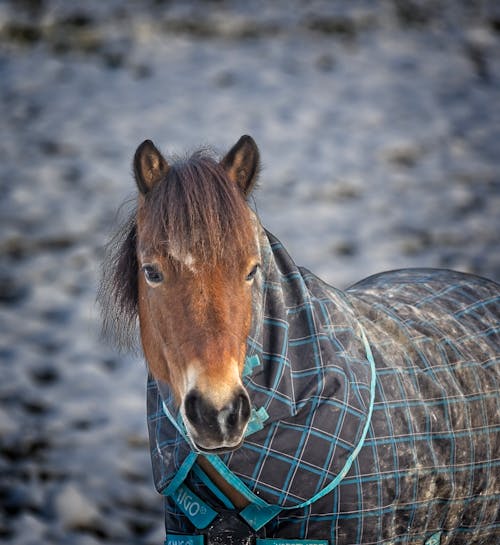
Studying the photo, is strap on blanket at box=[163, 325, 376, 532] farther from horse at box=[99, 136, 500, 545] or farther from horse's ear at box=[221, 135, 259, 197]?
horse's ear at box=[221, 135, 259, 197]

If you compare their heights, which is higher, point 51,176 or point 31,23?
point 31,23

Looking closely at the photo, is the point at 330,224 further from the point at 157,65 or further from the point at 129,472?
the point at 157,65

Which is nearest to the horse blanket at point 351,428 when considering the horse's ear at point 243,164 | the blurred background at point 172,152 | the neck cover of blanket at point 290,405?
the neck cover of blanket at point 290,405

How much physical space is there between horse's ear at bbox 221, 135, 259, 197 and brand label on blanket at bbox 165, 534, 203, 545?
0.90 metres

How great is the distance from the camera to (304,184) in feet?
19.7

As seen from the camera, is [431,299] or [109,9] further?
[109,9]

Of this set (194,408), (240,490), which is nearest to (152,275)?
(194,408)

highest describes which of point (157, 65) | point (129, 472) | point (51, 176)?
point (157, 65)

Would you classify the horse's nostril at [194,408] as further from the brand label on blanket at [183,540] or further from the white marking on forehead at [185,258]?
the brand label on blanket at [183,540]

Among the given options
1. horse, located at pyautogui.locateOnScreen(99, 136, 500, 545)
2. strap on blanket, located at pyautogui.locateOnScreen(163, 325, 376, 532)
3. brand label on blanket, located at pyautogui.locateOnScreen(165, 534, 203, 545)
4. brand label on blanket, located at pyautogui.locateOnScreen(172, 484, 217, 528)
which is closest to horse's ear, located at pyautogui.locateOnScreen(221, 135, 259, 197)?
horse, located at pyautogui.locateOnScreen(99, 136, 500, 545)

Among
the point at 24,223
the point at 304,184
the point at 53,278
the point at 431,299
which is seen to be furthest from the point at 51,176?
the point at 431,299

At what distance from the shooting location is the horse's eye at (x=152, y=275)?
1.61 metres

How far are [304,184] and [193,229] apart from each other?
14.9 feet

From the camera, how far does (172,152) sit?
15.5ft
